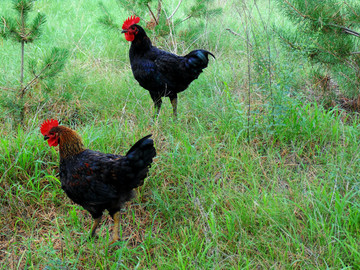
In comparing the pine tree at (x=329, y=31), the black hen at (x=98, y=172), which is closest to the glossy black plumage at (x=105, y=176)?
the black hen at (x=98, y=172)

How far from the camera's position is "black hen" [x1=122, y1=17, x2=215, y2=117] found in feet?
14.2

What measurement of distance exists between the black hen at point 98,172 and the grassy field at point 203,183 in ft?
0.99

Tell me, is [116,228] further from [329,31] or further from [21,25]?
[329,31]

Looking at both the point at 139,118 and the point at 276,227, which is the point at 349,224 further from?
the point at 139,118

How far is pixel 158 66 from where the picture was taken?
4430mm

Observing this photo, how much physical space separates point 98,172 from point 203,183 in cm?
109

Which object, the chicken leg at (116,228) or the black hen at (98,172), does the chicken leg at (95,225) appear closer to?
the black hen at (98,172)

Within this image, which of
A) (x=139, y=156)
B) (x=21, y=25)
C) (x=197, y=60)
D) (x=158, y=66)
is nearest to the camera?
(x=139, y=156)

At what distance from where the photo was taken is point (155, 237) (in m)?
2.93

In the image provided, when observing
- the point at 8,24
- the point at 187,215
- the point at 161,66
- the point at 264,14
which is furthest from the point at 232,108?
the point at 264,14

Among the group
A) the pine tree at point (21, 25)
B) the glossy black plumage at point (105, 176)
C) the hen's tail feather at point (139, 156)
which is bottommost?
the glossy black plumage at point (105, 176)

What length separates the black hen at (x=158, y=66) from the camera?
14.2ft

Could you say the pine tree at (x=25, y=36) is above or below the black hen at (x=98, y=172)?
above

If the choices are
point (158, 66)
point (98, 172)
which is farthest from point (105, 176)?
point (158, 66)
